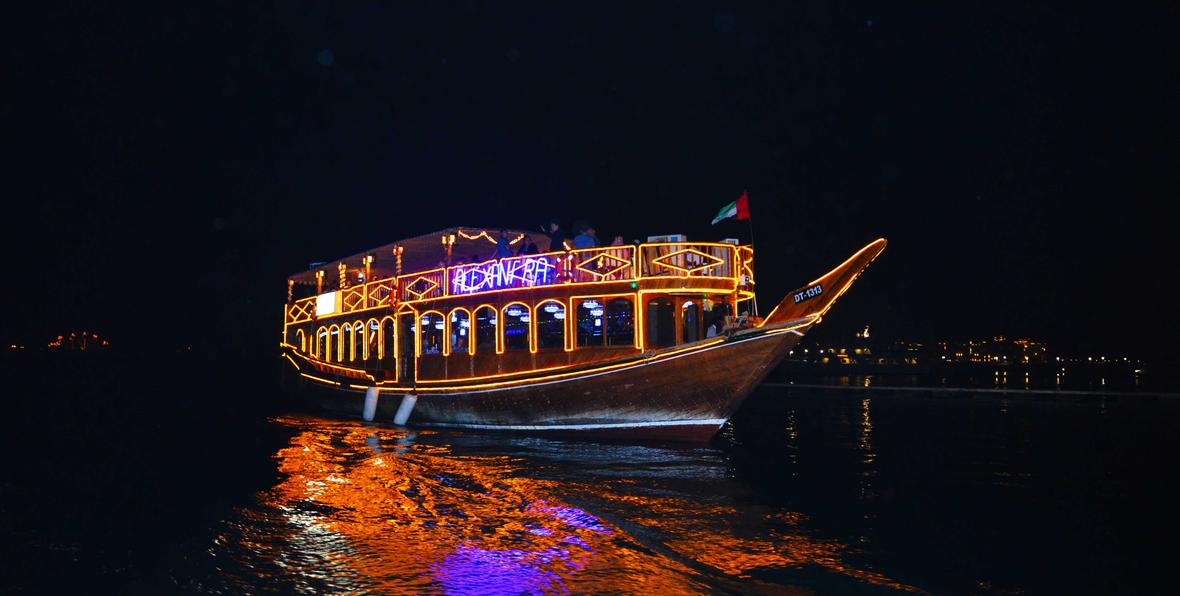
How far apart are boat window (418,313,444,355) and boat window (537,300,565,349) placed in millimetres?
3596

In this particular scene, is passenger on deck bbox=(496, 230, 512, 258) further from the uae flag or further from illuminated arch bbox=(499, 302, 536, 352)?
the uae flag

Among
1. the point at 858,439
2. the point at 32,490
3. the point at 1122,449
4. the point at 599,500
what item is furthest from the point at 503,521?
the point at 1122,449

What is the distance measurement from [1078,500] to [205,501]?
11.6 meters

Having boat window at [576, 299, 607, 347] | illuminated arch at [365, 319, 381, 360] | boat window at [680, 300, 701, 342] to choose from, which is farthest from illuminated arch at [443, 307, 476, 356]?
boat window at [680, 300, 701, 342]

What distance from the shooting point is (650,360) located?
14.4 meters

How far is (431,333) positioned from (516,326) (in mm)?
3467

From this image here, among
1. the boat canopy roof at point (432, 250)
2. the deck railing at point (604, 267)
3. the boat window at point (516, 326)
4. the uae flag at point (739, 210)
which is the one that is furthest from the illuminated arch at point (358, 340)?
the uae flag at point (739, 210)

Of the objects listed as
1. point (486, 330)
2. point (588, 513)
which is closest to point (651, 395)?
point (486, 330)

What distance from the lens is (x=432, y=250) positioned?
2116 centimetres

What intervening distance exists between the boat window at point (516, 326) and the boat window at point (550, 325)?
19.7 inches

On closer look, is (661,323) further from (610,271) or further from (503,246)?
(503,246)

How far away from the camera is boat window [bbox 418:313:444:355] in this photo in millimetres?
19969

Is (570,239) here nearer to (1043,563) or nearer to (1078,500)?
(1078,500)

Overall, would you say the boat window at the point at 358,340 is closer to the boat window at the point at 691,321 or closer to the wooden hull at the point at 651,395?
the wooden hull at the point at 651,395
